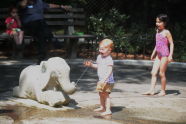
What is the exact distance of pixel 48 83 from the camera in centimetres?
718

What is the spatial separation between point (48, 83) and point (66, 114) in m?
0.61

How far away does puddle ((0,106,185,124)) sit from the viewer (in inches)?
261

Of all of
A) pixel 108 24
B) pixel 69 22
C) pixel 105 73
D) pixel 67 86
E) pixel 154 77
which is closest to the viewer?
pixel 67 86

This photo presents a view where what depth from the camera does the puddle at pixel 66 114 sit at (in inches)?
261

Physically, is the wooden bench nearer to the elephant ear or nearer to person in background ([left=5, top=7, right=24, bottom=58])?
person in background ([left=5, top=7, right=24, bottom=58])

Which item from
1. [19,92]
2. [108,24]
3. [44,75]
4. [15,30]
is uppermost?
[108,24]

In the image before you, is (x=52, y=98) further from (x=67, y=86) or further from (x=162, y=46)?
(x=162, y=46)

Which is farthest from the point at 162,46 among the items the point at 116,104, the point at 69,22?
the point at 69,22

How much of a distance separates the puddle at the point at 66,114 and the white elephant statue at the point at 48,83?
22cm

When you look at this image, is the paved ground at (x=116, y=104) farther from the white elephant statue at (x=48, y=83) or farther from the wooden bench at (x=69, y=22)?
the wooden bench at (x=69, y=22)

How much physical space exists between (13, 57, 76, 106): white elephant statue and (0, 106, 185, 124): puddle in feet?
0.71

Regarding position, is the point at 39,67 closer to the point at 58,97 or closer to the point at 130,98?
the point at 58,97

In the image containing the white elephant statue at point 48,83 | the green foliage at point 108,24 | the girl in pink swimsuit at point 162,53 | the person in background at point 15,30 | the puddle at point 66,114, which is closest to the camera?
the puddle at point 66,114

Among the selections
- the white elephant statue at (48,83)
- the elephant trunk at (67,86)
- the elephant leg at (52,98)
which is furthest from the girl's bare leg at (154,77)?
the elephant trunk at (67,86)
